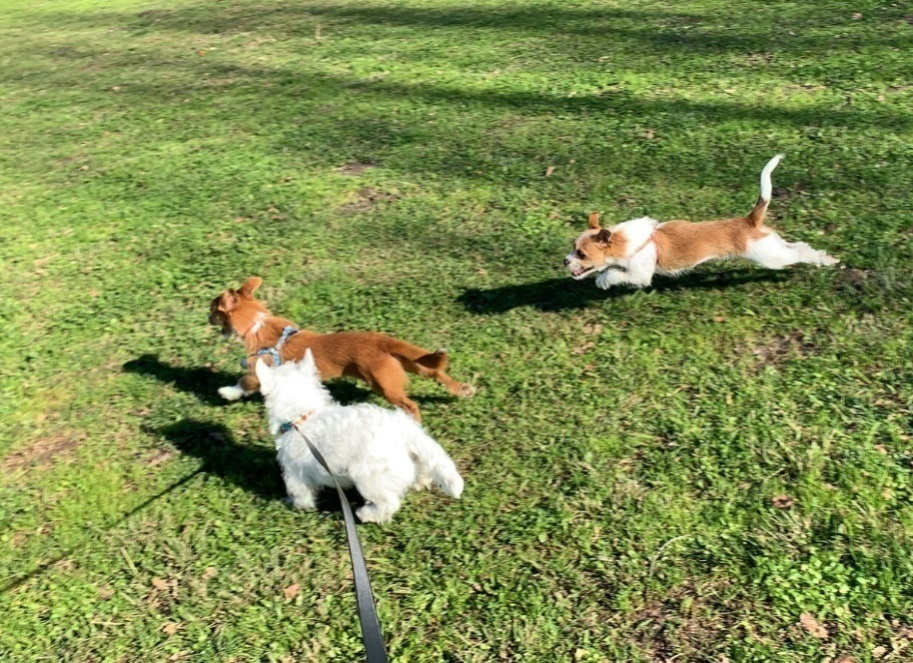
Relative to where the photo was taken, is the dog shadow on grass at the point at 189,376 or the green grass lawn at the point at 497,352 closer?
the green grass lawn at the point at 497,352

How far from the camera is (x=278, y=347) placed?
421 cm

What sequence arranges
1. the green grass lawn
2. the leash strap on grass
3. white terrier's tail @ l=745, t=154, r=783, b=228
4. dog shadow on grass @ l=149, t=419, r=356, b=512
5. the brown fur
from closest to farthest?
1. the leash strap on grass
2. the green grass lawn
3. dog shadow on grass @ l=149, t=419, r=356, b=512
4. white terrier's tail @ l=745, t=154, r=783, b=228
5. the brown fur

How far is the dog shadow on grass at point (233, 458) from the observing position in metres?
3.86

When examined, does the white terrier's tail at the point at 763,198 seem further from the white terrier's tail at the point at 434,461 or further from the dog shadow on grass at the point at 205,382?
the white terrier's tail at the point at 434,461

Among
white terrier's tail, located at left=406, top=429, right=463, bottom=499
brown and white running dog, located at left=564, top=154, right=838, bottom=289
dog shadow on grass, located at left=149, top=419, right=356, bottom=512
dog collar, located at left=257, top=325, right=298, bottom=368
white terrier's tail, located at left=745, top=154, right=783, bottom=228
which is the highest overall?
white terrier's tail, located at left=745, top=154, right=783, bottom=228

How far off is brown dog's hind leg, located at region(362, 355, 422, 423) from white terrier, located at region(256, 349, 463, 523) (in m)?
0.29

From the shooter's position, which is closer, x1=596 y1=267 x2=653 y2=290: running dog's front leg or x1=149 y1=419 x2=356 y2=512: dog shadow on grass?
x1=149 y1=419 x2=356 y2=512: dog shadow on grass

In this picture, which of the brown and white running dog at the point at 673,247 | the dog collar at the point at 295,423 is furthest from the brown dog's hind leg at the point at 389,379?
the brown and white running dog at the point at 673,247

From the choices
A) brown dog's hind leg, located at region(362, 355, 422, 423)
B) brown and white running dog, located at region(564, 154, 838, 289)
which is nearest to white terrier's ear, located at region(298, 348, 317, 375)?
brown dog's hind leg, located at region(362, 355, 422, 423)

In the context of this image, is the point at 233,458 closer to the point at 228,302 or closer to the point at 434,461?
the point at 228,302

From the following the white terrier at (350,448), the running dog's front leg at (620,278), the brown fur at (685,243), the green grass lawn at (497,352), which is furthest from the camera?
the running dog's front leg at (620,278)

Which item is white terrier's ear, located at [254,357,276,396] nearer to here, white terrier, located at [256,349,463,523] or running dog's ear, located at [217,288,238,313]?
white terrier, located at [256,349,463,523]

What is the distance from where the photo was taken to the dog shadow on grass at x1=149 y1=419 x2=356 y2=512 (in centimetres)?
386

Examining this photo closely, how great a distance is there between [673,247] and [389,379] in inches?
72.0
